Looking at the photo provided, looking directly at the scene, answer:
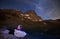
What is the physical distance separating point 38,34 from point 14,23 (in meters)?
0.71

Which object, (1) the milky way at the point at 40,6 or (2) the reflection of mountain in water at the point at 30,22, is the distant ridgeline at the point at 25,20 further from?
(1) the milky way at the point at 40,6

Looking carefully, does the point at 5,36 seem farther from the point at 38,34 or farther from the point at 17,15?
the point at 38,34

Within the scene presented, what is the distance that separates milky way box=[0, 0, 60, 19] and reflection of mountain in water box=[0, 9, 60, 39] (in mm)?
112

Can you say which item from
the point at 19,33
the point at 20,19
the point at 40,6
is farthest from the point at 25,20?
the point at 40,6

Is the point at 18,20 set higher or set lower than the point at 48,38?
higher

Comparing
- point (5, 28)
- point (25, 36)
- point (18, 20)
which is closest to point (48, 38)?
point (25, 36)

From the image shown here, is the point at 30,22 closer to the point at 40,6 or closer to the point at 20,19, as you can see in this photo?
the point at 20,19

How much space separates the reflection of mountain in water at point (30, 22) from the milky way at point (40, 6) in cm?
11

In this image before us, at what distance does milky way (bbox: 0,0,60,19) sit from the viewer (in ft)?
12.6

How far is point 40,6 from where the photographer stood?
3.88 metres

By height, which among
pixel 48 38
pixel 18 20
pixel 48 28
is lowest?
pixel 48 38

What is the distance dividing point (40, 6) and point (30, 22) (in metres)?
0.51

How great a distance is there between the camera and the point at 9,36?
379 centimetres

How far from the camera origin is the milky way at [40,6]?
3838mm
